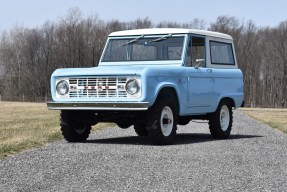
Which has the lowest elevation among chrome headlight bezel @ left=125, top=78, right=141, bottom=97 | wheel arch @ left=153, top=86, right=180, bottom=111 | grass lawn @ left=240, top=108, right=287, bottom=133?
grass lawn @ left=240, top=108, right=287, bottom=133

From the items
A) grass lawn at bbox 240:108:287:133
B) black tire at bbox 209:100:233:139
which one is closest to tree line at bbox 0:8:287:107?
grass lawn at bbox 240:108:287:133

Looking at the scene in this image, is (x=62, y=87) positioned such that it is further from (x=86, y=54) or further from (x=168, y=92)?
(x=86, y=54)

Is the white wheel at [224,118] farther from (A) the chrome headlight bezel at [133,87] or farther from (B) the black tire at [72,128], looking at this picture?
(A) the chrome headlight bezel at [133,87]

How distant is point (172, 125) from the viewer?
38.1ft

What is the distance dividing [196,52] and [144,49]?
45.9 inches

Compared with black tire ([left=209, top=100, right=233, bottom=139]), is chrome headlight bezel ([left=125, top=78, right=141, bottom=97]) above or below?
above

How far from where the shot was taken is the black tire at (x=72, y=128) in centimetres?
1192

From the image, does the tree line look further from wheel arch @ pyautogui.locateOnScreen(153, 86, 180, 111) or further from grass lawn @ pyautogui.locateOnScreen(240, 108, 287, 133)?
wheel arch @ pyautogui.locateOnScreen(153, 86, 180, 111)

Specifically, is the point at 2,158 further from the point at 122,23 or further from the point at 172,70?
the point at 122,23

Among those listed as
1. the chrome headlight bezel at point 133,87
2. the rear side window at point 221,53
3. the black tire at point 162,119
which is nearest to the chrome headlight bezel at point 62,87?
the chrome headlight bezel at point 133,87

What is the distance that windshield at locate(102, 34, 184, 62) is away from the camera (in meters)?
12.5

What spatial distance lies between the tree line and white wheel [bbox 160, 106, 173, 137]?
74.6 meters

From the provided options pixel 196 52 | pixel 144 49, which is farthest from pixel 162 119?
pixel 196 52

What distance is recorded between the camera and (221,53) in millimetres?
14070
